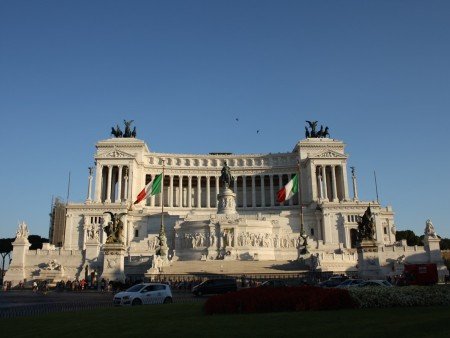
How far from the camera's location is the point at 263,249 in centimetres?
6538

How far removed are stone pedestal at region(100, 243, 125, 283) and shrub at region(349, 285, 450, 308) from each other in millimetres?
27703

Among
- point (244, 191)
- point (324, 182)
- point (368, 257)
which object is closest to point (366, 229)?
point (368, 257)

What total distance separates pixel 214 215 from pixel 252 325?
56528 mm

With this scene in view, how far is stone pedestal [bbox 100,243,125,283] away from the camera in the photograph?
4028 cm

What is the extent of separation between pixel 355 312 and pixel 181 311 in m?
6.69

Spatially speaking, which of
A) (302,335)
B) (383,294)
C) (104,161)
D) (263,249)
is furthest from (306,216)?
(302,335)

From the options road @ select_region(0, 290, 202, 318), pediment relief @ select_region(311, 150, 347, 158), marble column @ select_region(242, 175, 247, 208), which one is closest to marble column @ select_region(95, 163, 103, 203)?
marble column @ select_region(242, 175, 247, 208)

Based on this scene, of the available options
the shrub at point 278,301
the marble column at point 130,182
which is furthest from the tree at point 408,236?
the shrub at point 278,301

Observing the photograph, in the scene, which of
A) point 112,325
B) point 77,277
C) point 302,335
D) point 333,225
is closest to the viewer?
point 302,335

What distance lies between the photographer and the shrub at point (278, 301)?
16.2 metres

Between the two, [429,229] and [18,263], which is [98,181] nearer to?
[18,263]

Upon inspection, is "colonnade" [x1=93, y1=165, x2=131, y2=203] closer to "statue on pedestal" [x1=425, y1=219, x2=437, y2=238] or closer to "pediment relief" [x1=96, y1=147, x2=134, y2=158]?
"pediment relief" [x1=96, y1=147, x2=134, y2=158]

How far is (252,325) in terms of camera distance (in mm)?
12961

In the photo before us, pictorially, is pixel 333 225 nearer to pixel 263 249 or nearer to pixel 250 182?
pixel 263 249
